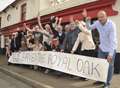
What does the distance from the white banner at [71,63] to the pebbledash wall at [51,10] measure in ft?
7.58

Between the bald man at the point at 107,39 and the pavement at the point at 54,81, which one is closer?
the bald man at the point at 107,39

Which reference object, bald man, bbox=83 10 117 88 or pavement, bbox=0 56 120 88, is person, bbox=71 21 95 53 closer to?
pavement, bbox=0 56 120 88

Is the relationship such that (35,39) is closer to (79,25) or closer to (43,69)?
(43,69)

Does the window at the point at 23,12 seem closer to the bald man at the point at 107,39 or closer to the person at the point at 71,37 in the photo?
the person at the point at 71,37

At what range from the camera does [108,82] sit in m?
8.85

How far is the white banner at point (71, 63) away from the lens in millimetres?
9141

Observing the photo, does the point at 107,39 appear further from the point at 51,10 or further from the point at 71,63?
the point at 51,10

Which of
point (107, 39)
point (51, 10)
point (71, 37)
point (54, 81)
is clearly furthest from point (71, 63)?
point (51, 10)

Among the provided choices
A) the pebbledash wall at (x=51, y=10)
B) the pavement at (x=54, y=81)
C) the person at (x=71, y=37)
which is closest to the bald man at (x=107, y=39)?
the pavement at (x=54, y=81)

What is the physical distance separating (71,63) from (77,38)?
2.72ft

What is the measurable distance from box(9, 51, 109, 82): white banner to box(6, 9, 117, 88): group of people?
202 millimetres

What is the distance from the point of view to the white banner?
914cm

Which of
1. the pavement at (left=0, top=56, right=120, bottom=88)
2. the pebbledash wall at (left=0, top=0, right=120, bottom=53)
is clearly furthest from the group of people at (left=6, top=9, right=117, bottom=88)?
the pebbledash wall at (left=0, top=0, right=120, bottom=53)

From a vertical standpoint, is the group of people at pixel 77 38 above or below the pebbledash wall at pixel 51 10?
below
